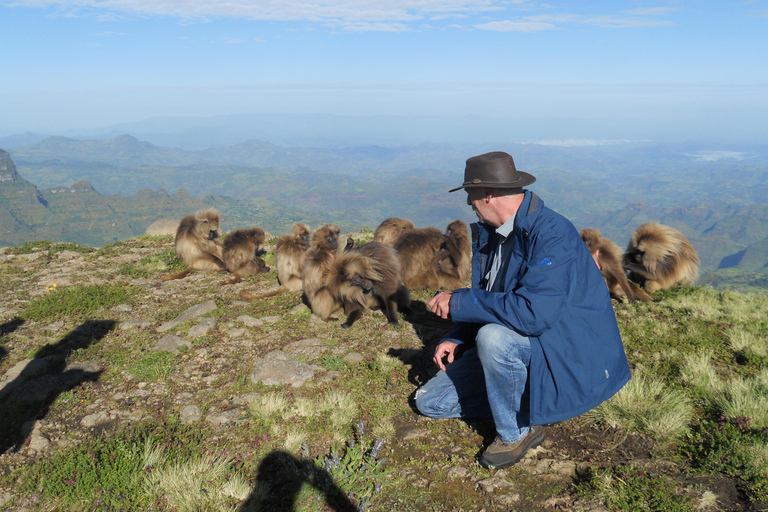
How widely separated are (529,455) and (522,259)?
1.64m

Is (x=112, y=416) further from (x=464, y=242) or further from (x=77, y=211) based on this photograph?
(x=77, y=211)

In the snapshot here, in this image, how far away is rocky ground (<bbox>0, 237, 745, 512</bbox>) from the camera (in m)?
3.45

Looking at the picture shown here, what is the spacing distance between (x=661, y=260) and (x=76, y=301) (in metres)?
10.7

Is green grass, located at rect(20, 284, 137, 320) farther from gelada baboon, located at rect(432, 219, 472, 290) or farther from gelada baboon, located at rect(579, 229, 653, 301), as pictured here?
gelada baboon, located at rect(579, 229, 653, 301)

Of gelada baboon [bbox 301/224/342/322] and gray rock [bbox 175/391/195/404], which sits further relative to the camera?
gelada baboon [bbox 301/224/342/322]

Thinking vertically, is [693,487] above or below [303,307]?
above

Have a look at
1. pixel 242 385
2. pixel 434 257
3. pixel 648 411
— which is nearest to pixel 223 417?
pixel 242 385

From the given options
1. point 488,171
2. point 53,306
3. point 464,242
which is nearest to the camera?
point 488,171

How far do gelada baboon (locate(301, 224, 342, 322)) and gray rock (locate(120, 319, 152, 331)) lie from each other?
8.16 feet

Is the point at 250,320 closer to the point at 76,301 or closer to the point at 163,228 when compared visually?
the point at 76,301

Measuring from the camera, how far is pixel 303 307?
754 cm

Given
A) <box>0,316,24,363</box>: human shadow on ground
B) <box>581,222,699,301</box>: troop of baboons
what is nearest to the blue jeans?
<box>581,222,699,301</box>: troop of baboons

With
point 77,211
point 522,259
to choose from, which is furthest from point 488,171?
point 77,211

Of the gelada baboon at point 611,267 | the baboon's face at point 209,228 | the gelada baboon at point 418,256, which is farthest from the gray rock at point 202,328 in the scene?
the gelada baboon at point 611,267
